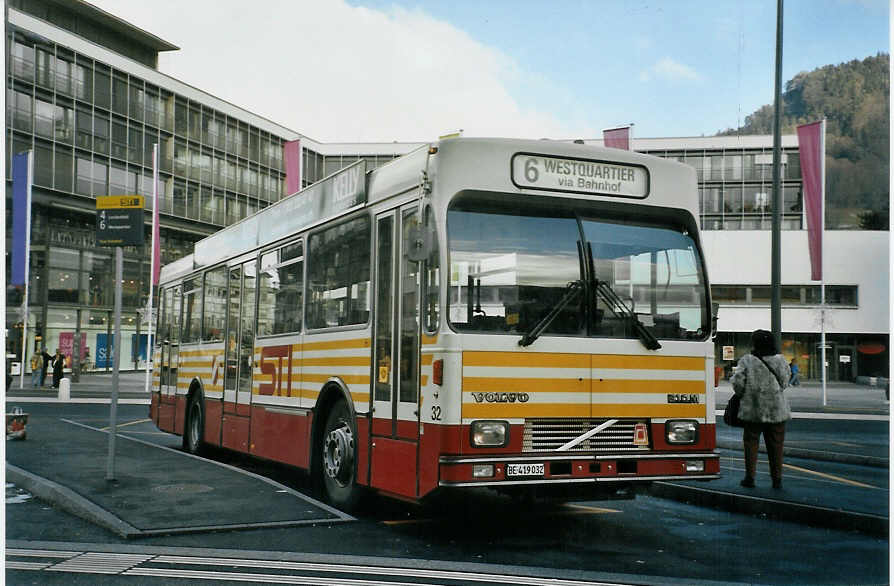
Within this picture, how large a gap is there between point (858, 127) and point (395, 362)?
4.35m

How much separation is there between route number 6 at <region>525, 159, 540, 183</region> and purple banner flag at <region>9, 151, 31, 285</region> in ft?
32.7

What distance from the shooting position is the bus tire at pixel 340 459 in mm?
8930

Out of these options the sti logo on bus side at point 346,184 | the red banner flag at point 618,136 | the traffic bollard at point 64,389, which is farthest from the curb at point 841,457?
the traffic bollard at point 64,389

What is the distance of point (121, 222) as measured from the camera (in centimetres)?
1025

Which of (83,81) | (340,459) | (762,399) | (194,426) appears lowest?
(194,426)

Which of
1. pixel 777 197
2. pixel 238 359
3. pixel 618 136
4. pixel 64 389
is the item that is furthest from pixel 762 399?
pixel 64 389

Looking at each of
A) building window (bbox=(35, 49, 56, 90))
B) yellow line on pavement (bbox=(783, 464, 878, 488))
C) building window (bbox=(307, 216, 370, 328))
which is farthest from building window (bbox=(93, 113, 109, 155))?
yellow line on pavement (bbox=(783, 464, 878, 488))

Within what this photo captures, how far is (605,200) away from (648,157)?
65cm

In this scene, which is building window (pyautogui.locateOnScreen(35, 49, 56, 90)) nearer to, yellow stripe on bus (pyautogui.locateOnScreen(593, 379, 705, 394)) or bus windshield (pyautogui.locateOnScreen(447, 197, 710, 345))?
bus windshield (pyautogui.locateOnScreen(447, 197, 710, 345))

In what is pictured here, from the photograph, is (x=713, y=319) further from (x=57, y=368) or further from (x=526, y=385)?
(x=57, y=368)

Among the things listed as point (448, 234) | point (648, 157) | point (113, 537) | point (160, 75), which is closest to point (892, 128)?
point (648, 157)

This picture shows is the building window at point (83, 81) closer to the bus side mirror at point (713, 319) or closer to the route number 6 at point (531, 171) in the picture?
the route number 6 at point (531, 171)

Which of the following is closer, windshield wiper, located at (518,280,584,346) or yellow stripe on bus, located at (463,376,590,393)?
yellow stripe on bus, located at (463,376,590,393)

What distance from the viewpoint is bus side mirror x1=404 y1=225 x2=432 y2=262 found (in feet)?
24.0
